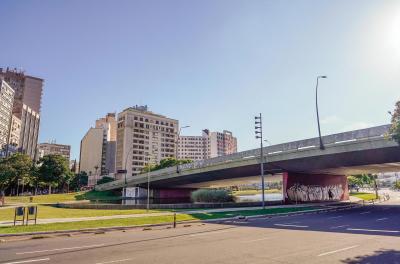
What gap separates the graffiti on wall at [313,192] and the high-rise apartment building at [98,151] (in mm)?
132212

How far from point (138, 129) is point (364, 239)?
145m

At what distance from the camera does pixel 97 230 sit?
18.4 m

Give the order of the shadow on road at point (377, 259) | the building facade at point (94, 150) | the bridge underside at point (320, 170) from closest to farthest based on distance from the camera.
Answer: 1. the shadow on road at point (377, 259)
2. the bridge underside at point (320, 170)
3. the building facade at point (94, 150)

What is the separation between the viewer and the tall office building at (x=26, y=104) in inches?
5307

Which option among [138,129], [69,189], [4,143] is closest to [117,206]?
[4,143]

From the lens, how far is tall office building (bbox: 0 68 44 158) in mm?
134800

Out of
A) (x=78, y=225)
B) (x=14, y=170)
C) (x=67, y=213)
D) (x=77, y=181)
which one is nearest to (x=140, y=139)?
(x=77, y=181)

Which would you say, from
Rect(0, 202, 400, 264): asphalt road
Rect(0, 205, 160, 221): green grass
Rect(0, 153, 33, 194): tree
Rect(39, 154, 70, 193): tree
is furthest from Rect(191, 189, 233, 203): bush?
Rect(39, 154, 70, 193): tree

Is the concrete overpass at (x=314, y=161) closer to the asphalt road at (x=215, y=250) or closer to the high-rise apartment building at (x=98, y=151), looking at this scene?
the asphalt road at (x=215, y=250)

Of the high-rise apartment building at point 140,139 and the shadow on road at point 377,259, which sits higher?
the high-rise apartment building at point 140,139

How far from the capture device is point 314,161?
3959 cm

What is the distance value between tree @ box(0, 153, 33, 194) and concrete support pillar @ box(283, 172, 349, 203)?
2404 inches

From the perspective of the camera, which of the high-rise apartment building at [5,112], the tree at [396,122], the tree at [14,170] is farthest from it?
the high-rise apartment building at [5,112]

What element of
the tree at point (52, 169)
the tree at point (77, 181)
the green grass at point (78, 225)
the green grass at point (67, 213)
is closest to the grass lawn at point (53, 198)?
the tree at point (52, 169)
